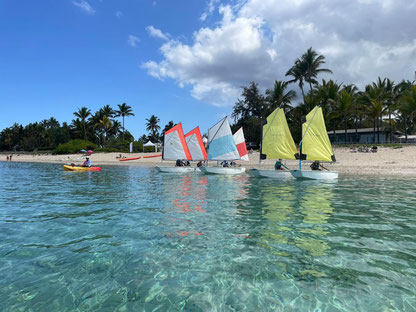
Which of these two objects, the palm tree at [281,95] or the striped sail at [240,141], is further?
the palm tree at [281,95]

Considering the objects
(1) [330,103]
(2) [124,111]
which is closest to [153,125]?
(2) [124,111]

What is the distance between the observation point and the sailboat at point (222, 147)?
3081cm

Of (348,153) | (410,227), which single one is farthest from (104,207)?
(348,153)

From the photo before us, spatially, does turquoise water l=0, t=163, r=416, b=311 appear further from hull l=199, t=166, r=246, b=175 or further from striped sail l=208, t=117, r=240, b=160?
striped sail l=208, t=117, r=240, b=160

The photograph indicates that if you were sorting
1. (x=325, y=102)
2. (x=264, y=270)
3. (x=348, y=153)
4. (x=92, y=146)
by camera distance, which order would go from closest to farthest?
(x=264, y=270) < (x=348, y=153) < (x=325, y=102) < (x=92, y=146)

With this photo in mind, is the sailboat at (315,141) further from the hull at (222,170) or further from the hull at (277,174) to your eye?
the hull at (222,170)

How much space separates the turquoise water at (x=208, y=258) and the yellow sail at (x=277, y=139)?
564 inches

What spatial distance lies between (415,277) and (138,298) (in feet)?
19.5

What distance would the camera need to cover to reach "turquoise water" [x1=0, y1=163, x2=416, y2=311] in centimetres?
507

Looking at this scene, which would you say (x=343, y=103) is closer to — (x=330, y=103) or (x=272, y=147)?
(x=330, y=103)

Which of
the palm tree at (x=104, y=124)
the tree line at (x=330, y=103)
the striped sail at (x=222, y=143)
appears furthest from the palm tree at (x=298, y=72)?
the palm tree at (x=104, y=124)

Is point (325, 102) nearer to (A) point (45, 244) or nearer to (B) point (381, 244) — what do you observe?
(B) point (381, 244)

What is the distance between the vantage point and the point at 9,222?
10547 mm

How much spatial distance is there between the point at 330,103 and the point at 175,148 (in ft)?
133
